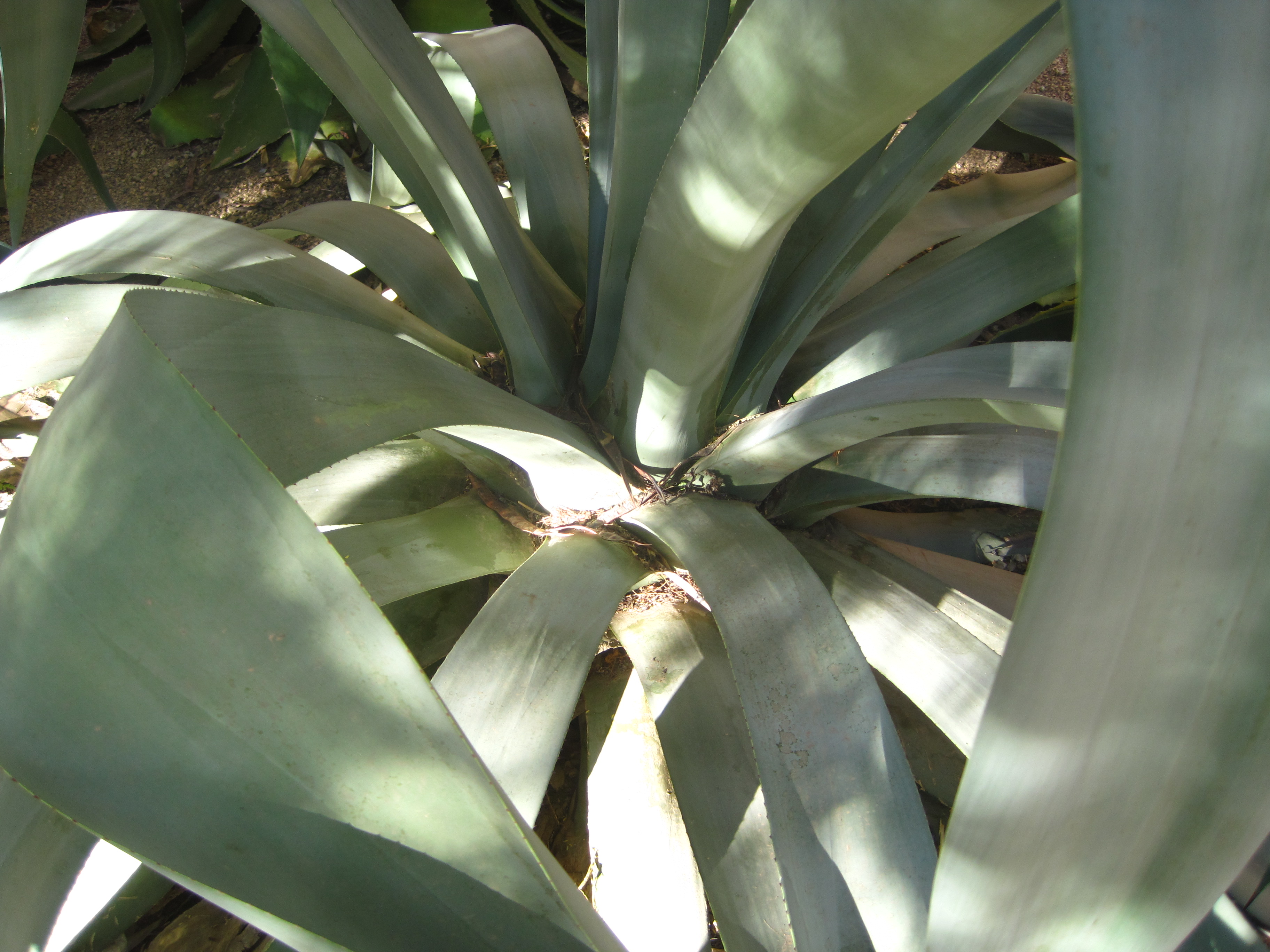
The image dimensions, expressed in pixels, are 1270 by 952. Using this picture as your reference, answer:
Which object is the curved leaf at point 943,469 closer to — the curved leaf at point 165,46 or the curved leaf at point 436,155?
the curved leaf at point 436,155

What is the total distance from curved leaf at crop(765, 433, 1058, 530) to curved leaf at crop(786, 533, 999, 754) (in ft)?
0.27

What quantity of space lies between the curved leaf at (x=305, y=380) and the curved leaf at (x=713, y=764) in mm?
269

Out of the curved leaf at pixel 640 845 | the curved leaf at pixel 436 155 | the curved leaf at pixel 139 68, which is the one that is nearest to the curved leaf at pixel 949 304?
the curved leaf at pixel 436 155

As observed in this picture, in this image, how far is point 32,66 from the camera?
2.25 feet

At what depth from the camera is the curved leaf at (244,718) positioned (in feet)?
0.92

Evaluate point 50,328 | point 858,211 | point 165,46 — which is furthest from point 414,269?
point 165,46

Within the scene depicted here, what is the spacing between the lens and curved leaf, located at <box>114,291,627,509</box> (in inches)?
14.3

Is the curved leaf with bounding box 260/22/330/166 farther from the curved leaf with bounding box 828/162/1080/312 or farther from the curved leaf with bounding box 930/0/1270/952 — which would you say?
the curved leaf with bounding box 930/0/1270/952

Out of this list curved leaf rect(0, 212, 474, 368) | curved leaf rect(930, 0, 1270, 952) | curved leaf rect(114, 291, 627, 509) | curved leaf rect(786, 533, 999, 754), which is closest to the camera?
curved leaf rect(930, 0, 1270, 952)

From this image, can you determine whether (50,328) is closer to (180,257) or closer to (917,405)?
(180,257)

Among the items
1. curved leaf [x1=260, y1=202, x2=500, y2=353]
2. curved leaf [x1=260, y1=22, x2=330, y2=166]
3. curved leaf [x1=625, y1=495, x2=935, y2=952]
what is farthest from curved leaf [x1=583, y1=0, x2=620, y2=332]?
curved leaf [x1=260, y1=22, x2=330, y2=166]

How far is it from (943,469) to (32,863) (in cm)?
72

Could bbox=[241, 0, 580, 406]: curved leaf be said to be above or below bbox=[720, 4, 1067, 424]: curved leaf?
above

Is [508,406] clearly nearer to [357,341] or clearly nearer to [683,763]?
[357,341]
